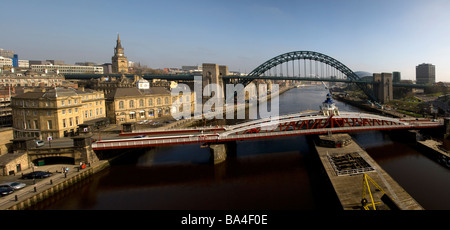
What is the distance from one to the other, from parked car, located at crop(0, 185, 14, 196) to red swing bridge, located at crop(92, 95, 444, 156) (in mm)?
7057

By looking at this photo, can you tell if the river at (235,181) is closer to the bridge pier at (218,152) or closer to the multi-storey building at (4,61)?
the bridge pier at (218,152)

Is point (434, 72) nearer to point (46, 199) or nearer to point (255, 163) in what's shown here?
point (255, 163)

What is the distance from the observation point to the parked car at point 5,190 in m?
15.7

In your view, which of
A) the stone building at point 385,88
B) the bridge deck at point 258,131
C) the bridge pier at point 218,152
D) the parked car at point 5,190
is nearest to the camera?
the parked car at point 5,190

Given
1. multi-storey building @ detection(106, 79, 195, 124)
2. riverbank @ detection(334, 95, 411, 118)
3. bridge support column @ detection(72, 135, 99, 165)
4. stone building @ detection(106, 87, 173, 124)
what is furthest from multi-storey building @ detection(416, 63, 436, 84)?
bridge support column @ detection(72, 135, 99, 165)

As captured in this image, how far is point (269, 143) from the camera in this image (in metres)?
30.2

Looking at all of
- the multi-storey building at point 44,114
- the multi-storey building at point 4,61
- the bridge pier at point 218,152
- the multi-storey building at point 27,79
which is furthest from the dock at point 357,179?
the multi-storey building at point 4,61

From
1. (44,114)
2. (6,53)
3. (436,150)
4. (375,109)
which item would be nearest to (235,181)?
(436,150)

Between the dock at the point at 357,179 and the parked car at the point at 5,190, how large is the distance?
62.8 ft

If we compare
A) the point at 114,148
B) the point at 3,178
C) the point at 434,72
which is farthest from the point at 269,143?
the point at 434,72

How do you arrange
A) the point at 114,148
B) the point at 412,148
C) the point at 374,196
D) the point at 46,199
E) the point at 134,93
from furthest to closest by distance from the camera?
the point at 134,93 < the point at 412,148 < the point at 114,148 < the point at 46,199 < the point at 374,196

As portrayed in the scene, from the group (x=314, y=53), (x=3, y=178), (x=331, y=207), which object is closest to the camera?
(x=331, y=207)

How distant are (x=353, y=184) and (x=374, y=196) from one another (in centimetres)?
175

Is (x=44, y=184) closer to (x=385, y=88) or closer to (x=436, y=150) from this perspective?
(x=436, y=150)
